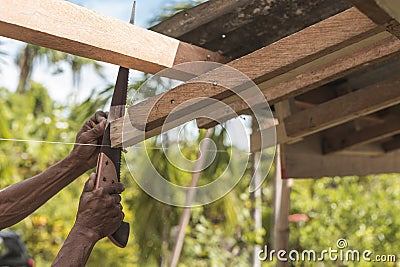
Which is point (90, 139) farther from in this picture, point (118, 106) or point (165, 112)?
point (165, 112)

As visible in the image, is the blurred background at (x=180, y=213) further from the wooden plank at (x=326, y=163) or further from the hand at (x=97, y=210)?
the hand at (x=97, y=210)

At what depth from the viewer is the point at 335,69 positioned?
172 cm

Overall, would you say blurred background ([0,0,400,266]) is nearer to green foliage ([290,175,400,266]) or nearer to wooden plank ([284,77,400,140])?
green foliage ([290,175,400,266])

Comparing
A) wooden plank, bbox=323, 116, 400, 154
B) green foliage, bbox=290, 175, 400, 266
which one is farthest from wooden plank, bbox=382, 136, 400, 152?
green foliage, bbox=290, 175, 400, 266

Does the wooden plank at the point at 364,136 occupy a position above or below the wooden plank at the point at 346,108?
above

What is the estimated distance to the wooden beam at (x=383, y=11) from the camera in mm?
1024

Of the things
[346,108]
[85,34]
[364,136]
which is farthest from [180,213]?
[85,34]

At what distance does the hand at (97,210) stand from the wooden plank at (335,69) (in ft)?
1.29

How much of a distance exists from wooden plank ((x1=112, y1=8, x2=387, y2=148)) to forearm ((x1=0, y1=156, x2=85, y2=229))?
0.53 m

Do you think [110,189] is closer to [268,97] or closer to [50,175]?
[50,175]

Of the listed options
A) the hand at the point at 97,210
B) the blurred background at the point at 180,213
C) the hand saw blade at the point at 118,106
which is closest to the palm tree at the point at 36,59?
the blurred background at the point at 180,213

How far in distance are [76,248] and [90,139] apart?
33 cm

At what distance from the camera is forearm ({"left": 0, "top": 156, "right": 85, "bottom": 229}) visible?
1.96m

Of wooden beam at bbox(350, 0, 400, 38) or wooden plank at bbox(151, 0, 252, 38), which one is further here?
wooden plank at bbox(151, 0, 252, 38)
